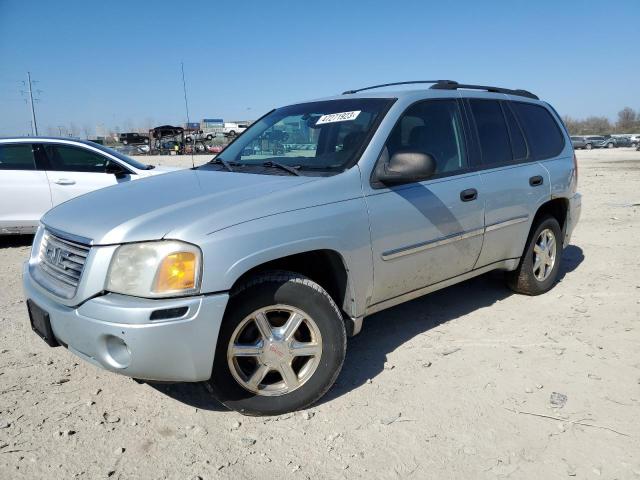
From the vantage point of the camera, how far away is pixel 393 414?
A: 2781 mm

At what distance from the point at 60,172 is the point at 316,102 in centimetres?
475

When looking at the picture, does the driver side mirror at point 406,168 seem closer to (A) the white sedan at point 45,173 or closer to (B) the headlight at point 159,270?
(B) the headlight at point 159,270

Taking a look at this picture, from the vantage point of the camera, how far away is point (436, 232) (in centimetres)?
338

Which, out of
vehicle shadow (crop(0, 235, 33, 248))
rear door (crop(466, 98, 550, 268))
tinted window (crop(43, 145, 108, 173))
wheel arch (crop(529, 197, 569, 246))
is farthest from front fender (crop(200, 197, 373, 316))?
vehicle shadow (crop(0, 235, 33, 248))

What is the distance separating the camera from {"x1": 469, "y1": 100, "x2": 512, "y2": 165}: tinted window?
3.90m

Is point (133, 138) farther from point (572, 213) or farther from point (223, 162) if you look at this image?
point (572, 213)

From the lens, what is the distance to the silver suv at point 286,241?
2.37 m

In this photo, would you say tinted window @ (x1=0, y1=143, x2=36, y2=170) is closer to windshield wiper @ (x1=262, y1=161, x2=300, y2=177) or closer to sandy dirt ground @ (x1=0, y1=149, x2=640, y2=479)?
sandy dirt ground @ (x1=0, y1=149, x2=640, y2=479)

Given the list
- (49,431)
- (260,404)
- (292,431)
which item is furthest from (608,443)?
(49,431)

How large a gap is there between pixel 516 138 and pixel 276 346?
9.33 ft

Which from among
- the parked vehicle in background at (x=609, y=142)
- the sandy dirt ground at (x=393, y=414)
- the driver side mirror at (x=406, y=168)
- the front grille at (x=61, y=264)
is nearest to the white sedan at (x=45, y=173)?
the sandy dirt ground at (x=393, y=414)

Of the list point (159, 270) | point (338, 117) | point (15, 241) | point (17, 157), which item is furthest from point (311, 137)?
point (15, 241)

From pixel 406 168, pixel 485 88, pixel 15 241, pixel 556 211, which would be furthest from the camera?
pixel 15 241

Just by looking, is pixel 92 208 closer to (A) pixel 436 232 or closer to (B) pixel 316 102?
(B) pixel 316 102
